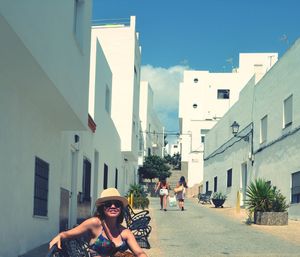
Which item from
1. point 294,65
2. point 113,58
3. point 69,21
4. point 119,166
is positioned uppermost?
point 113,58

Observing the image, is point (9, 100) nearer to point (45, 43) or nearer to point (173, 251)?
point (45, 43)

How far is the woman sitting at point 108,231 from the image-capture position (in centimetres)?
457

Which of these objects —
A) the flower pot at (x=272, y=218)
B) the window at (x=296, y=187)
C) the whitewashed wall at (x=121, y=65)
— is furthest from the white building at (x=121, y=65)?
the flower pot at (x=272, y=218)

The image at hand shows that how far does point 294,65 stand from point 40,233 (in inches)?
459

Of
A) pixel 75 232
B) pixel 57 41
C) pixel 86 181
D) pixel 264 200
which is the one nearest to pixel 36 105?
pixel 57 41

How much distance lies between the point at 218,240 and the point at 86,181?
5.77m

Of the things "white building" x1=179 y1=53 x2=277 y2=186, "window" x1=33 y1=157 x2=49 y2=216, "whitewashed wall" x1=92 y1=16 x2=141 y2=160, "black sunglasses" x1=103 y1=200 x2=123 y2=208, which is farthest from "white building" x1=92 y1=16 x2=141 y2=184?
"white building" x1=179 y1=53 x2=277 y2=186

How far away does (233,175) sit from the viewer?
96.7 ft

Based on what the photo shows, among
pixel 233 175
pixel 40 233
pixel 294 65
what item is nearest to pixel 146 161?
pixel 233 175

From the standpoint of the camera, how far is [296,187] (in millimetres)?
17609

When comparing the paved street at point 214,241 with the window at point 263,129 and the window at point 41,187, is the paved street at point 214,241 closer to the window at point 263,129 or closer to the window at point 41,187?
the window at point 41,187

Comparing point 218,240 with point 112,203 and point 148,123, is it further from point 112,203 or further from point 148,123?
point 148,123

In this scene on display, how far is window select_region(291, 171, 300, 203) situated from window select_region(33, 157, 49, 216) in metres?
9.72

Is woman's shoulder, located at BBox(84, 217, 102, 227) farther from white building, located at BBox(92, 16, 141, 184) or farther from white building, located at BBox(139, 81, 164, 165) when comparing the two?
white building, located at BBox(139, 81, 164, 165)
